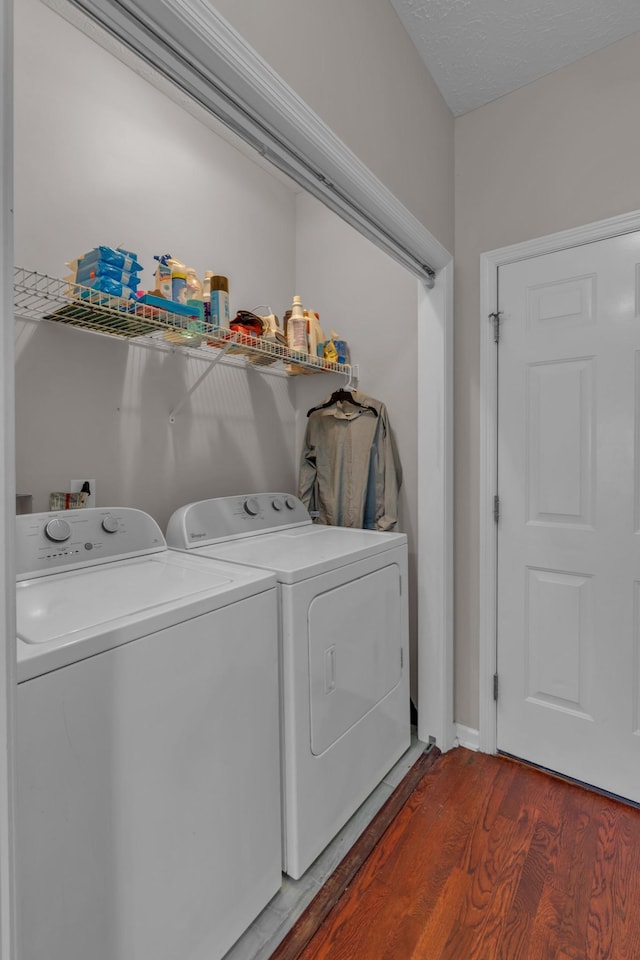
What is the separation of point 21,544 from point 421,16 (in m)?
2.10

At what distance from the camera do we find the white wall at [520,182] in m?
1.73

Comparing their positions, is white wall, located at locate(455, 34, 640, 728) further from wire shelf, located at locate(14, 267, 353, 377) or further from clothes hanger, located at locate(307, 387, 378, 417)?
wire shelf, located at locate(14, 267, 353, 377)

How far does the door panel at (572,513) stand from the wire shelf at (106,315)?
1113 millimetres

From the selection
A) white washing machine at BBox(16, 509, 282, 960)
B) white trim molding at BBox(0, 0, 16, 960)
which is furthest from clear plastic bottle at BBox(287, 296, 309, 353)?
white trim molding at BBox(0, 0, 16, 960)

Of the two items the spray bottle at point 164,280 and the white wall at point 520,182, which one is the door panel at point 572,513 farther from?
the spray bottle at point 164,280

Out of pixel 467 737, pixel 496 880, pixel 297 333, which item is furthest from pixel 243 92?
pixel 467 737

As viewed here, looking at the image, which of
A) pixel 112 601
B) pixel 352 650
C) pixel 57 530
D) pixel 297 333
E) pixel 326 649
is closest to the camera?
pixel 112 601

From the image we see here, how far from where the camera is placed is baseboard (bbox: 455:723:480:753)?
6.84ft

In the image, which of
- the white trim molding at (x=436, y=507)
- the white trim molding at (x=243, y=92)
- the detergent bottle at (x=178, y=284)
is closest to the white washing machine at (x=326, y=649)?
the white trim molding at (x=436, y=507)

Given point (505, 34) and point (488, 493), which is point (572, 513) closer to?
point (488, 493)

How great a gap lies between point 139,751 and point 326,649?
641mm

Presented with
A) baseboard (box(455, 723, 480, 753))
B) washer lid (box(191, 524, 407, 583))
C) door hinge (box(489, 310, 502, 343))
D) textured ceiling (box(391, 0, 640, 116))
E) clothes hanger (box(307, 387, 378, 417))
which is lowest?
baseboard (box(455, 723, 480, 753))

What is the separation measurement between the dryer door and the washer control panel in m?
0.62

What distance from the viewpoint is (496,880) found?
1.45 meters
